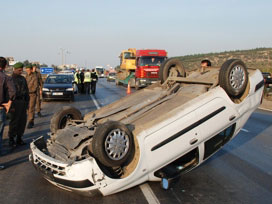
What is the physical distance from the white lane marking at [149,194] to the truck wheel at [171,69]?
103 inches

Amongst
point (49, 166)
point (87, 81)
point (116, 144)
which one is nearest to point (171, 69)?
point (116, 144)

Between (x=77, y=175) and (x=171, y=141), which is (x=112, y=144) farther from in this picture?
(x=171, y=141)

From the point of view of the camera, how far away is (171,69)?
6887mm

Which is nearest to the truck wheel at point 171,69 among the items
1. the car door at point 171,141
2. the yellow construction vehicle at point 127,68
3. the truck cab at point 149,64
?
the car door at point 171,141

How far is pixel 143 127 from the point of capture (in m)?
4.48

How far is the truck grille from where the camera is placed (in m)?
4.21

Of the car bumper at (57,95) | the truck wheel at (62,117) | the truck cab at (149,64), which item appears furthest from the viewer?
the truck cab at (149,64)

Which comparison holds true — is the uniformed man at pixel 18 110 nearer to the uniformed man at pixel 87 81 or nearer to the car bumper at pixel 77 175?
the car bumper at pixel 77 175

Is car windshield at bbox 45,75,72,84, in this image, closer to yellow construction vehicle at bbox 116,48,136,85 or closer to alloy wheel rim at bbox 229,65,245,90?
yellow construction vehicle at bbox 116,48,136,85

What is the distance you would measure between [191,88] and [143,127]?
1.65 metres

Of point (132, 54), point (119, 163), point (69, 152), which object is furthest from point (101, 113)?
point (132, 54)

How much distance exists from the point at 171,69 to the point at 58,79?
1356 centimetres

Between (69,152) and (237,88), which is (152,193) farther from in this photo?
(237,88)

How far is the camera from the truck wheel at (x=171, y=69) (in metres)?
6.79
